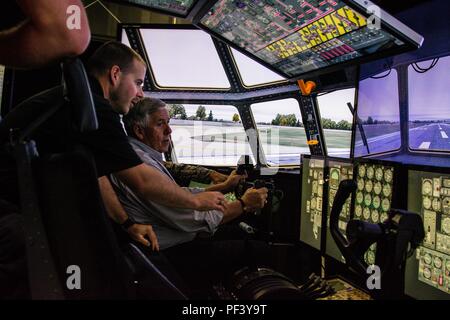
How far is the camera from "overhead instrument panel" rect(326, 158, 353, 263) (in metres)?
1.70

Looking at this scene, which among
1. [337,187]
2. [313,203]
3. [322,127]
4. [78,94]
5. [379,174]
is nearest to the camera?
[78,94]

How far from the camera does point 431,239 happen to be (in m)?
1.24

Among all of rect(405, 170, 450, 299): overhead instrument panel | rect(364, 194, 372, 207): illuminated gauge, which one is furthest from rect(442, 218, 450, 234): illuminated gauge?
rect(364, 194, 372, 207): illuminated gauge

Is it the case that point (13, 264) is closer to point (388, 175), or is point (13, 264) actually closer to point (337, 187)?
point (388, 175)

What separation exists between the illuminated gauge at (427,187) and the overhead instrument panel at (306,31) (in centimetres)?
71

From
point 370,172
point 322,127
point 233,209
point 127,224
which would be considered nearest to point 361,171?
point 370,172

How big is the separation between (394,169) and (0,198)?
50.1 inches

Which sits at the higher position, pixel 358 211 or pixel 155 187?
pixel 155 187

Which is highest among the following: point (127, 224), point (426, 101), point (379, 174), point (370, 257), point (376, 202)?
point (426, 101)

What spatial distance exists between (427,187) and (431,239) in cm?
18

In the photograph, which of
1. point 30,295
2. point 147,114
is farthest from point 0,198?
point 147,114

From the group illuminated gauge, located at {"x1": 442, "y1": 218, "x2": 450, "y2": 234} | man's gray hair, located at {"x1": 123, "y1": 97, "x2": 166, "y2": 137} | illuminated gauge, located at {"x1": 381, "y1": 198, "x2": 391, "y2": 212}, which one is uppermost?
man's gray hair, located at {"x1": 123, "y1": 97, "x2": 166, "y2": 137}

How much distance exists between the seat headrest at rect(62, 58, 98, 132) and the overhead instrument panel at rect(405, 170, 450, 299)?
1107mm

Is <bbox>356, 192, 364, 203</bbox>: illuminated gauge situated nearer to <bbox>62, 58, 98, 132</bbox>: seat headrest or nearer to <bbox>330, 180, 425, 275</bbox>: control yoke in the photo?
<bbox>330, 180, 425, 275</bbox>: control yoke
